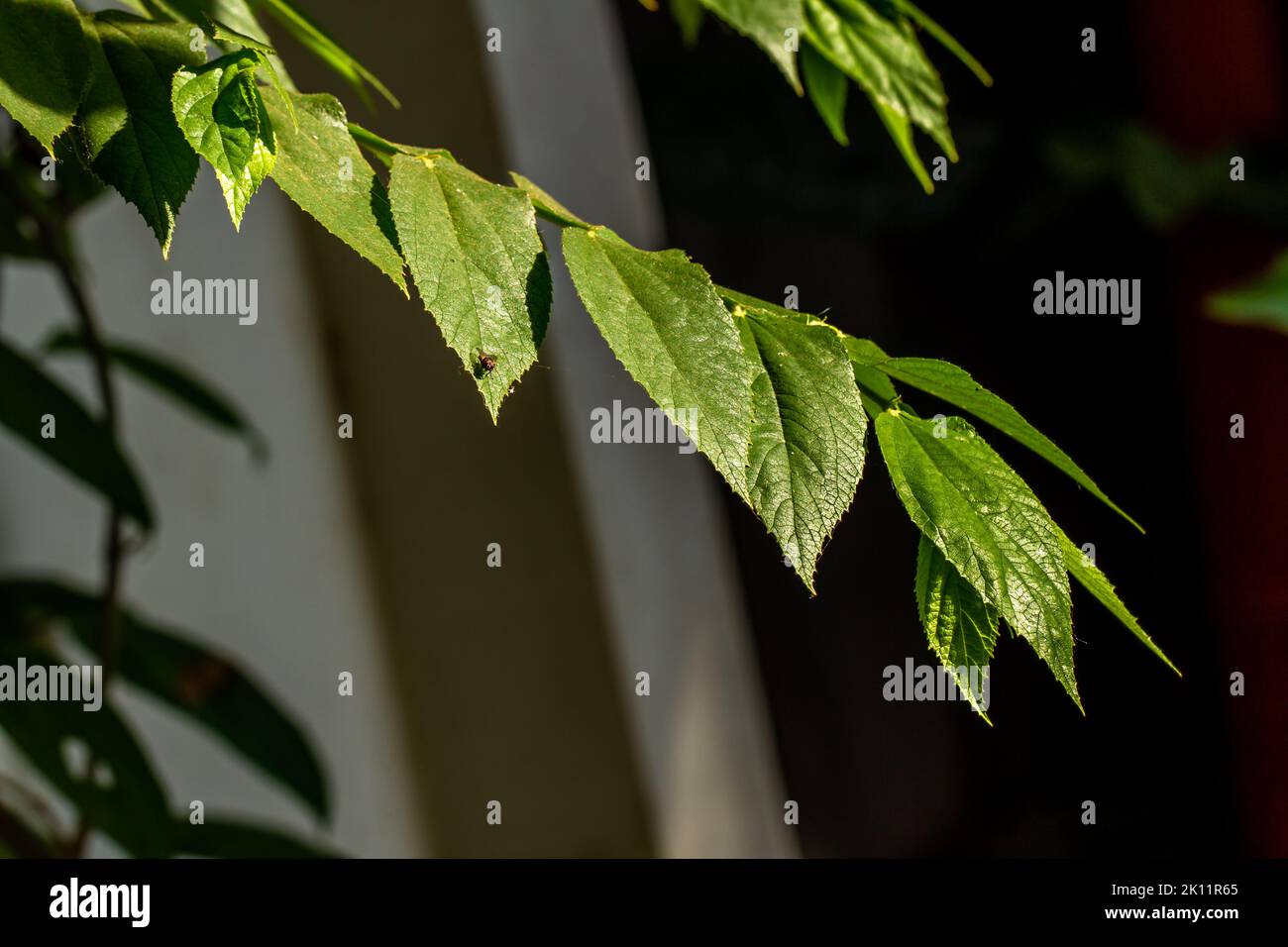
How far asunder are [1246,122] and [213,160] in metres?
1.74

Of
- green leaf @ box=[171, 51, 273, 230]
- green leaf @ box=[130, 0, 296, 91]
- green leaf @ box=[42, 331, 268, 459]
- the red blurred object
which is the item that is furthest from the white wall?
the red blurred object

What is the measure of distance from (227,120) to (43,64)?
59 millimetres

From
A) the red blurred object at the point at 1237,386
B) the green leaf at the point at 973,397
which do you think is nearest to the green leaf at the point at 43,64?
the green leaf at the point at 973,397

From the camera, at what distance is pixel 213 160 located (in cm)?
28

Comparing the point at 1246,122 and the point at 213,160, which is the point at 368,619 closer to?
the point at 213,160

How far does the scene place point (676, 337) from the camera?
30 cm

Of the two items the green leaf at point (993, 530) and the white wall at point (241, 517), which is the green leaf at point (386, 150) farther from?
the white wall at point (241, 517)

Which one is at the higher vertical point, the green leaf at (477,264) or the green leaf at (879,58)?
the green leaf at (879,58)

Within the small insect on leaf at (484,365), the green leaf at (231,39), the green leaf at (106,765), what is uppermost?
the green leaf at (231,39)

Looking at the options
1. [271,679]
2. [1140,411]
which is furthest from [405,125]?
[1140,411]

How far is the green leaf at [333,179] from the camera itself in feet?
0.95

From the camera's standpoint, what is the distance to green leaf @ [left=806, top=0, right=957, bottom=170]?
45 cm

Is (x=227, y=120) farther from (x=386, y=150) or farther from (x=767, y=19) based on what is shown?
(x=767, y=19)
